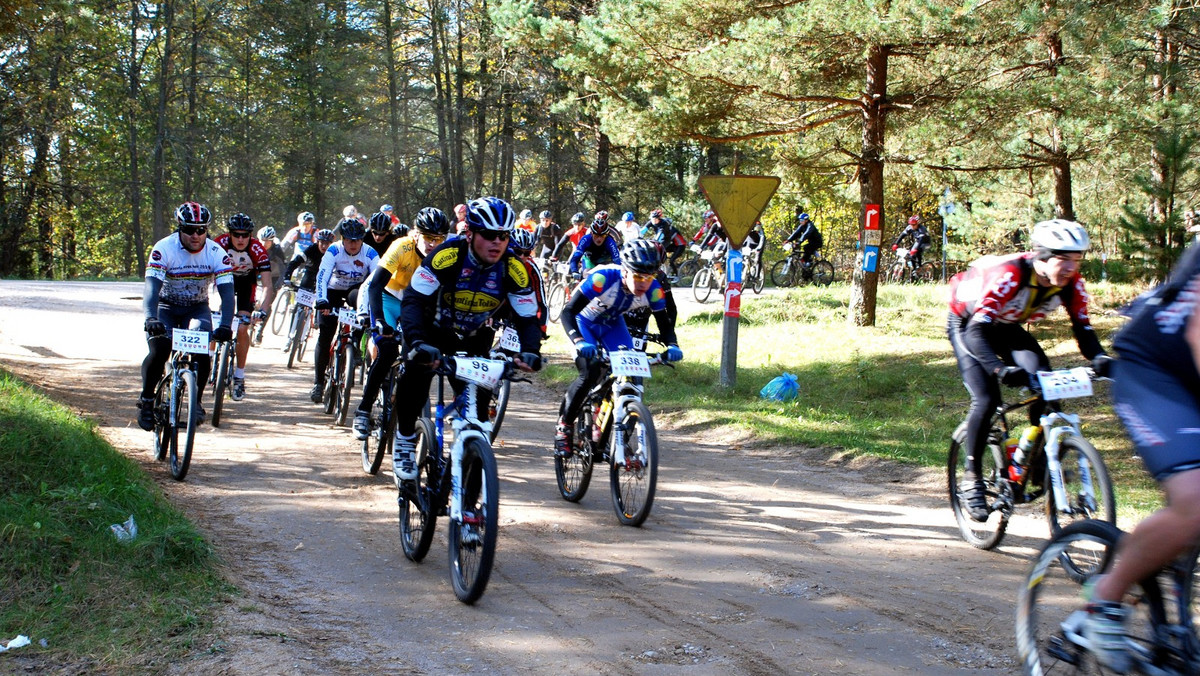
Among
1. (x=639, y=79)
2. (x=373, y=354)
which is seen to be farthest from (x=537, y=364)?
(x=639, y=79)

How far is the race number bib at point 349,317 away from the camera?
10.1 metres

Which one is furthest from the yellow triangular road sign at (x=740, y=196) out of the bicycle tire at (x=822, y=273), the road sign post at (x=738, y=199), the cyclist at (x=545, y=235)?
the bicycle tire at (x=822, y=273)

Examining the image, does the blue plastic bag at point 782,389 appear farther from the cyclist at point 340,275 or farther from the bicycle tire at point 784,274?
the bicycle tire at point 784,274

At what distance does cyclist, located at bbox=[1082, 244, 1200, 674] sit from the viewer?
307cm

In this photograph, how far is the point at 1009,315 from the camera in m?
6.04

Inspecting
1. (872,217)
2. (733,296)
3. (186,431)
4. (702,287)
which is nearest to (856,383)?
(733,296)

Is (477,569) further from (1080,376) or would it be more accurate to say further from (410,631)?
(1080,376)

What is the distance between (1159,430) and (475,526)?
3.22 m

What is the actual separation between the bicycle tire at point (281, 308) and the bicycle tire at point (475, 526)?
46.6ft

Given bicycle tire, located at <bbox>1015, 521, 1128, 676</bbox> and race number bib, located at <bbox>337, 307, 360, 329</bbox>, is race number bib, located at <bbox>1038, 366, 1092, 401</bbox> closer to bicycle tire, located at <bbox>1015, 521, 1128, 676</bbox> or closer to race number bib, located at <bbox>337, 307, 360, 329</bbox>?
bicycle tire, located at <bbox>1015, 521, 1128, 676</bbox>

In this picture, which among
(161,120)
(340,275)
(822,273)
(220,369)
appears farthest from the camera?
(161,120)

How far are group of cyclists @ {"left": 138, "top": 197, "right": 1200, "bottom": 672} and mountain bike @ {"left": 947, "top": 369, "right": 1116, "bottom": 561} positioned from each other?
0.11 meters

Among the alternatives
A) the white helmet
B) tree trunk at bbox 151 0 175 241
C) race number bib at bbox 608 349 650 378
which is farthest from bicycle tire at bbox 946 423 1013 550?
tree trunk at bbox 151 0 175 241

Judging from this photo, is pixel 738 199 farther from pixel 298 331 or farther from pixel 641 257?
pixel 298 331
